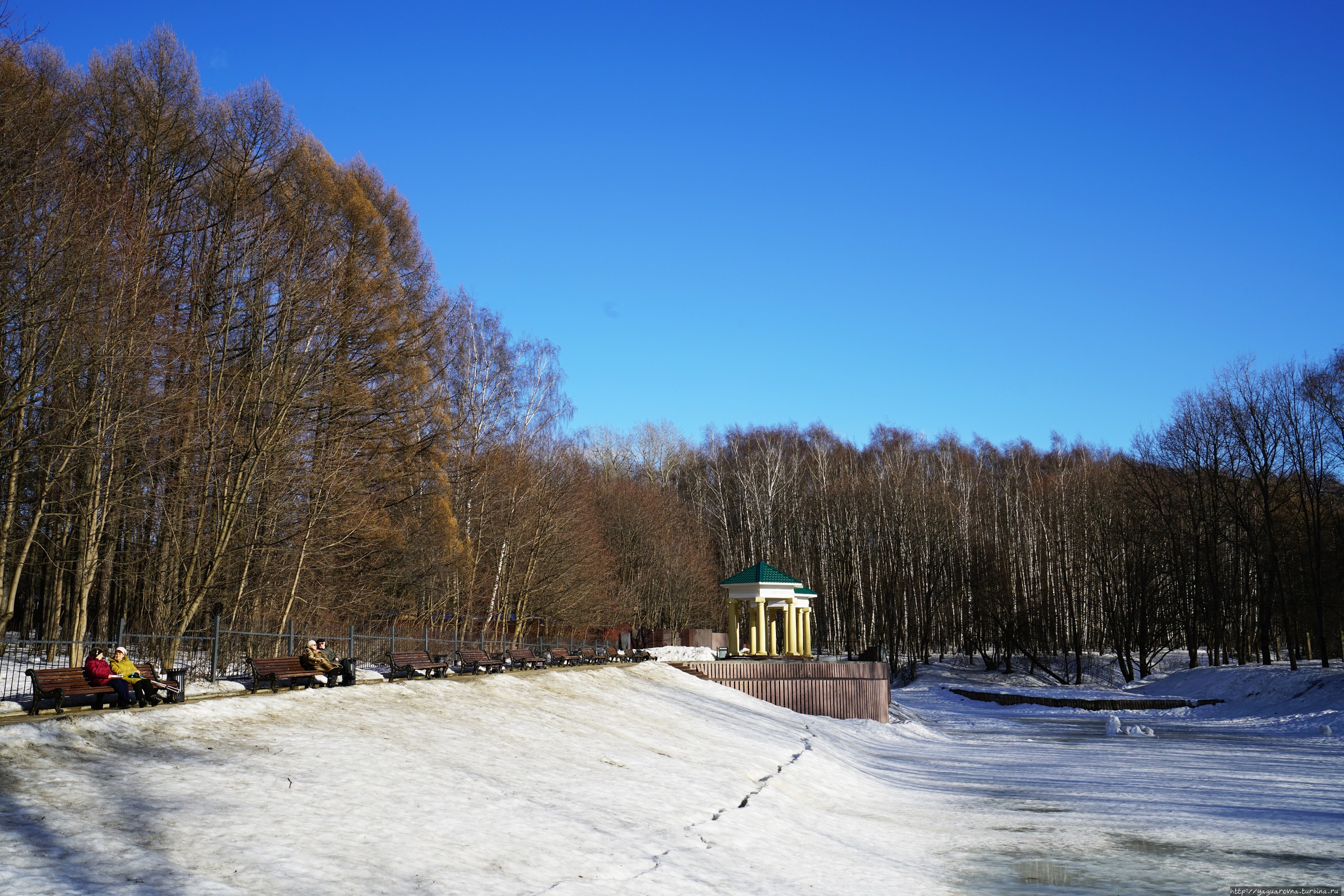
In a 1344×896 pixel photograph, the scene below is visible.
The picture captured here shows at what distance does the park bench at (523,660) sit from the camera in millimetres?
24953

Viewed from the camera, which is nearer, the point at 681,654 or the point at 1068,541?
the point at 681,654

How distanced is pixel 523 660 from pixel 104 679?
45.3 ft

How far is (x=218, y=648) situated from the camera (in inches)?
675

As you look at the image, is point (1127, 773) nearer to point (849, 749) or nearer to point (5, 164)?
point (849, 749)

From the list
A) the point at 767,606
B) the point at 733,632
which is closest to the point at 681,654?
the point at 733,632

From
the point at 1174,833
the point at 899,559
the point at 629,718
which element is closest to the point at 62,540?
the point at 629,718

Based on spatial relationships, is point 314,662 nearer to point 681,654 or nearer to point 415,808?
point 415,808

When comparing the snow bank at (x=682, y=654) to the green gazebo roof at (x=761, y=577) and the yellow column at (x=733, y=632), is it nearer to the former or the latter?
the yellow column at (x=733, y=632)

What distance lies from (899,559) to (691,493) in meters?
19.4

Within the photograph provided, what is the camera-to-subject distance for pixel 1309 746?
26.9 m

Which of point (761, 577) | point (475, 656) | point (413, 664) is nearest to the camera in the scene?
point (413, 664)

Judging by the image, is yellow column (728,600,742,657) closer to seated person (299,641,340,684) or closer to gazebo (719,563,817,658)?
gazebo (719,563,817,658)

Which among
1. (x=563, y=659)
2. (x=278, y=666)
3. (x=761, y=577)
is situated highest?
(x=761, y=577)

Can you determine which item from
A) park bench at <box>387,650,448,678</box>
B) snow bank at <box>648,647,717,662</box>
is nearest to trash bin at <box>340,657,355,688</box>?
park bench at <box>387,650,448,678</box>
